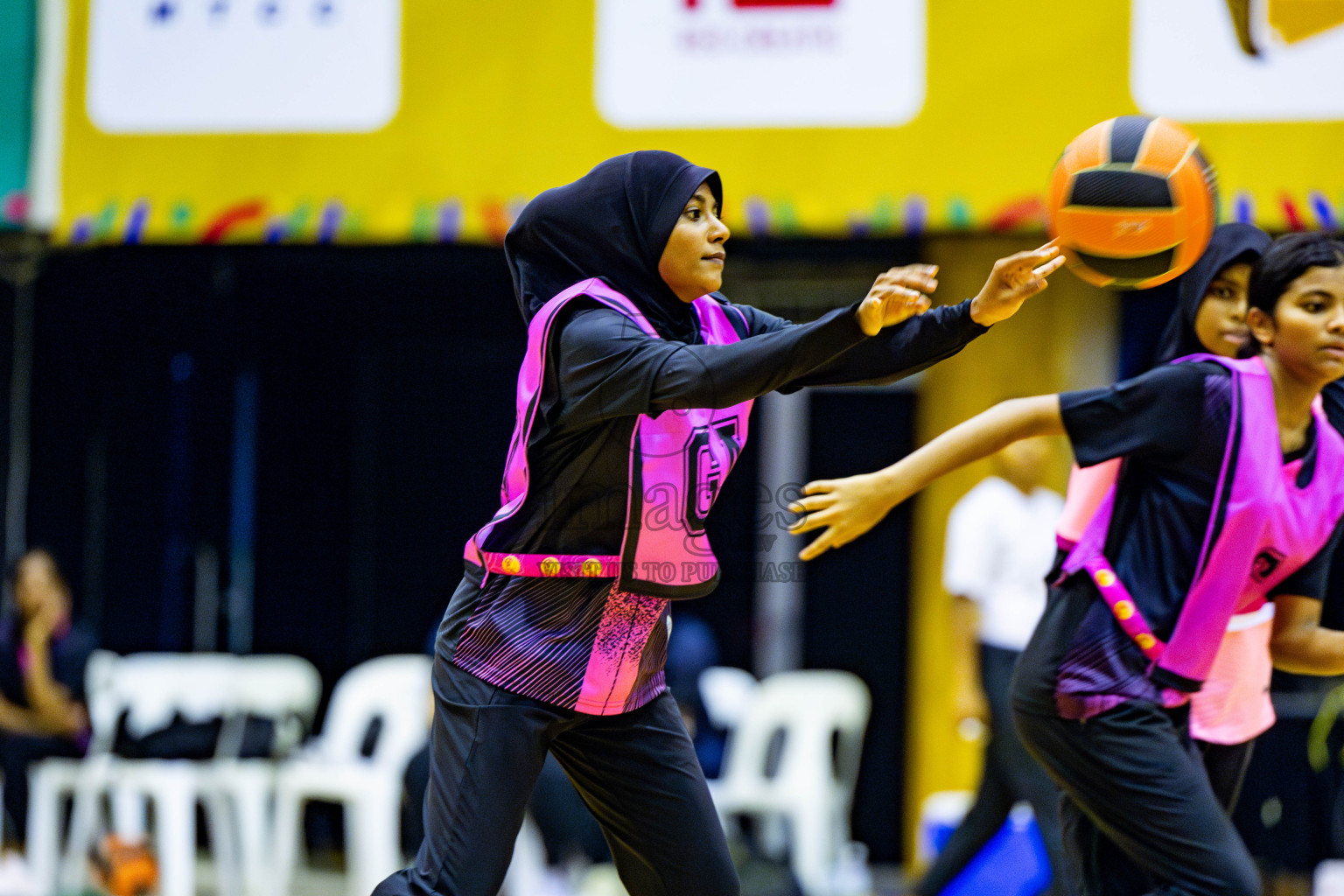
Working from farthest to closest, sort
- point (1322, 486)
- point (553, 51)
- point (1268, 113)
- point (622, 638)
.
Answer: point (553, 51), point (1268, 113), point (1322, 486), point (622, 638)

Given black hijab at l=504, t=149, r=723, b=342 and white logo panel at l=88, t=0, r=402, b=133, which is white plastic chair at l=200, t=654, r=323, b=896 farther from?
black hijab at l=504, t=149, r=723, b=342

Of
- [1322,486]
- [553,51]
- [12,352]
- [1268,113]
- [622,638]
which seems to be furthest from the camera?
[12,352]

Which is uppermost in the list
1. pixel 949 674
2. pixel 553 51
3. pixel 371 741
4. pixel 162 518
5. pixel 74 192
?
pixel 553 51

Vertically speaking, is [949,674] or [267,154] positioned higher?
[267,154]

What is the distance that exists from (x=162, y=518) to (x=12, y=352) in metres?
1.06

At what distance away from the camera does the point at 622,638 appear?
2617 mm

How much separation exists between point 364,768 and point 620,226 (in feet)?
12.9

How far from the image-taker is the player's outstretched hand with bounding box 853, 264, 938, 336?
2.29 meters

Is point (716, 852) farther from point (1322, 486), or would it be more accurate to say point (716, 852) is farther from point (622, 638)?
point (1322, 486)

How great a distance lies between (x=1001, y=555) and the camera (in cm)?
505

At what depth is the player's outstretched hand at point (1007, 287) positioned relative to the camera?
253 centimetres

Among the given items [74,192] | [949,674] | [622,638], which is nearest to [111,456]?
[74,192]

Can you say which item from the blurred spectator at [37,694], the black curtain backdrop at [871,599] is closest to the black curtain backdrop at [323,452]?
the black curtain backdrop at [871,599]

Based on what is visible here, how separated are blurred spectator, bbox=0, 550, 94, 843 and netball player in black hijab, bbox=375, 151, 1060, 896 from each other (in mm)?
3765
